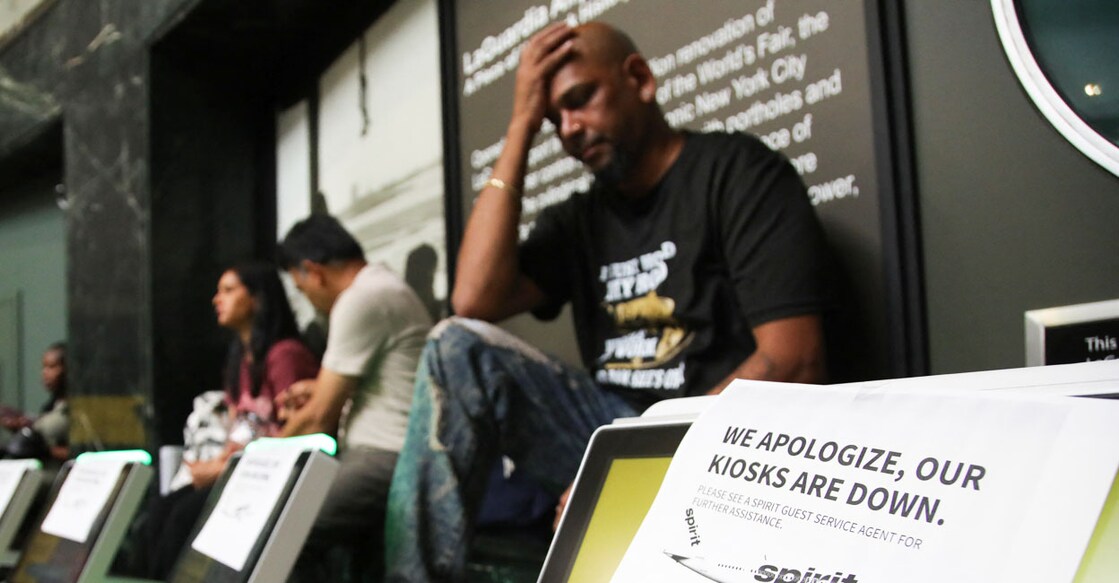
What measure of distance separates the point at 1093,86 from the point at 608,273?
2.59 ft

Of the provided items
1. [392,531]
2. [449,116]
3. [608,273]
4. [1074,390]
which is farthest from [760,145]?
[449,116]

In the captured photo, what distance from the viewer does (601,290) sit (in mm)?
1735

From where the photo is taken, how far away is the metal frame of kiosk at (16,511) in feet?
7.22

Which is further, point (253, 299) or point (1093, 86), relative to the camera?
point (253, 299)

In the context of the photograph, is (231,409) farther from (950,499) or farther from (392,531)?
(950,499)

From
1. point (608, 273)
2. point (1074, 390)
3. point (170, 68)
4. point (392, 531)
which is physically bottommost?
point (392, 531)

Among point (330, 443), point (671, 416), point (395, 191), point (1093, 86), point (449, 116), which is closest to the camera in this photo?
point (671, 416)

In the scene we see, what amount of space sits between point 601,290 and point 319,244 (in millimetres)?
1275

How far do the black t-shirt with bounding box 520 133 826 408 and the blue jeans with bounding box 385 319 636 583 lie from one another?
10 centimetres

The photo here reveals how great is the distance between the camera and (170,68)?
11.5ft

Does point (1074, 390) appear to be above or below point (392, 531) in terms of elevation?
above

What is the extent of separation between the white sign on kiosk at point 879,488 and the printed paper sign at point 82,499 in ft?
5.03

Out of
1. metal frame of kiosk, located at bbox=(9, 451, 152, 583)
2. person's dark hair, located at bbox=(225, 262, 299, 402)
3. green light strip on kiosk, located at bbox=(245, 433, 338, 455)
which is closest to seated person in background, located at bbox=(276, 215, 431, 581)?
person's dark hair, located at bbox=(225, 262, 299, 402)

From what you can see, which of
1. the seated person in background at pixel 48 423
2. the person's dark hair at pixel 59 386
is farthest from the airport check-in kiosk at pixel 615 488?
the person's dark hair at pixel 59 386
